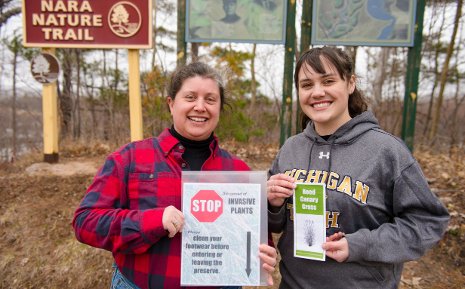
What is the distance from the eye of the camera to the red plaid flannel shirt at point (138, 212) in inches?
54.0

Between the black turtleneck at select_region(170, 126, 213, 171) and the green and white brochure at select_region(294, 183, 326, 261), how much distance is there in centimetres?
47

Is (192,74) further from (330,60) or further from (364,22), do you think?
(364,22)

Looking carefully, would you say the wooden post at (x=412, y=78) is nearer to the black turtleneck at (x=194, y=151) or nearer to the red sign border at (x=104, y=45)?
the red sign border at (x=104, y=45)

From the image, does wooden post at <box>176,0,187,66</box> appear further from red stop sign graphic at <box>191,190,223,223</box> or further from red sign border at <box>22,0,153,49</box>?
red stop sign graphic at <box>191,190,223,223</box>

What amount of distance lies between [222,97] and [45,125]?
16.9ft

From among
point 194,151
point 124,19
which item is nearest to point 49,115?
point 124,19

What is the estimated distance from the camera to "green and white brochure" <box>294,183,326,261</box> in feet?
4.62

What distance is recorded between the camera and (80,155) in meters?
6.59

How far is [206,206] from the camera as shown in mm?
1433

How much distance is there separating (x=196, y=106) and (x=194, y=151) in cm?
22

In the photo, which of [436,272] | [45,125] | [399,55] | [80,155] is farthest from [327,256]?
[399,55]

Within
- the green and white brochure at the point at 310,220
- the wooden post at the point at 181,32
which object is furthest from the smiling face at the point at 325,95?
the wooden post at the point at 181,32

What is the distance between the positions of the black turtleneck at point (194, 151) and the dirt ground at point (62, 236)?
7.57 feet

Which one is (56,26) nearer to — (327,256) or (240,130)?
(240,130)
